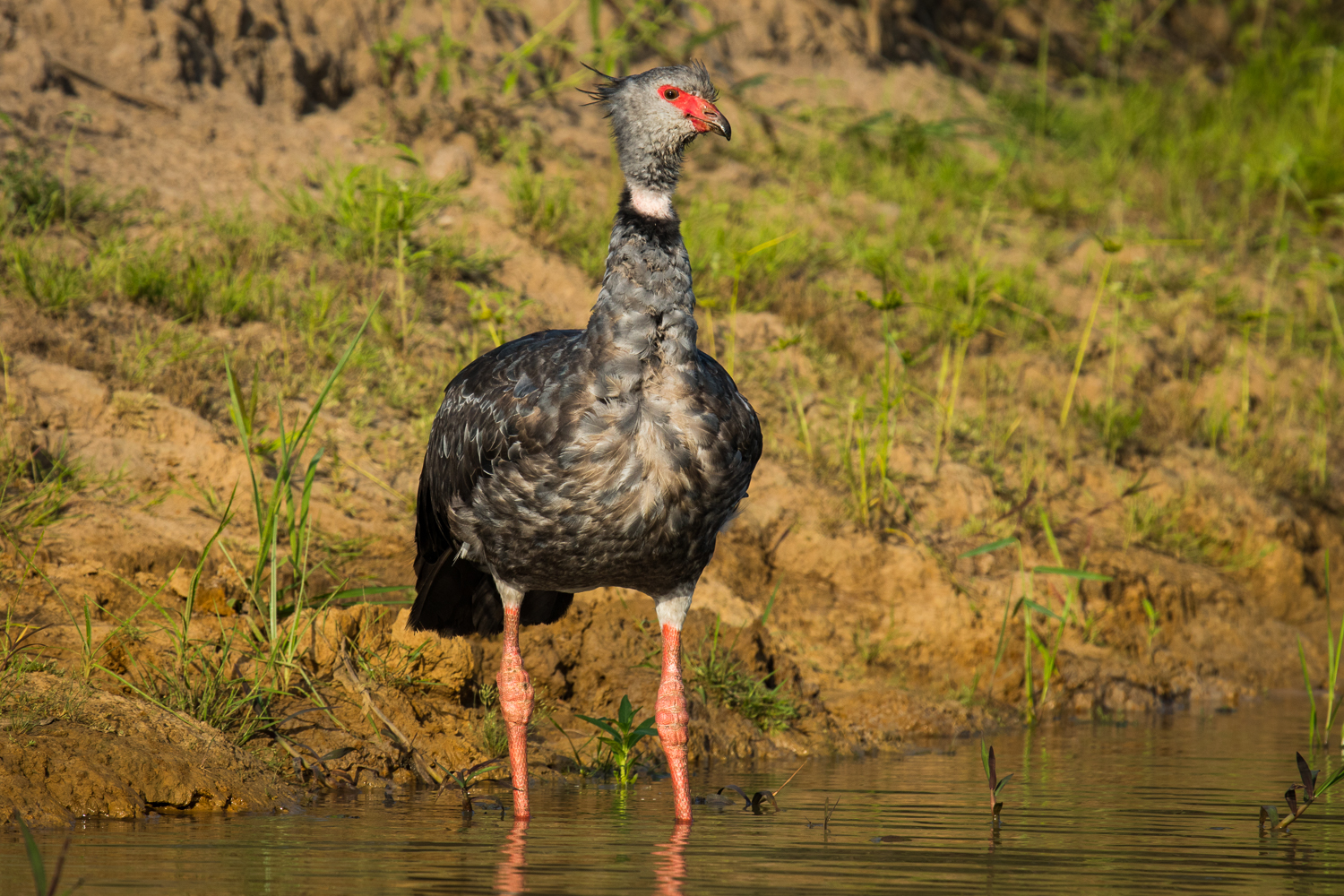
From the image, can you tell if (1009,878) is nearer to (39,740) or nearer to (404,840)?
(404,840)

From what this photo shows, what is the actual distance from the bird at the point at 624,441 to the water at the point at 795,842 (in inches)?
15.0

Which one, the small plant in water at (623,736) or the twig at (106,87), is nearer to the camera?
the small plant in water at (623,736)

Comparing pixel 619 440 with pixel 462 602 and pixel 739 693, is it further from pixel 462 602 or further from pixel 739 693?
pixel 739 693

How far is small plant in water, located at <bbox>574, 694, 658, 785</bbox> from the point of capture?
5086 mm

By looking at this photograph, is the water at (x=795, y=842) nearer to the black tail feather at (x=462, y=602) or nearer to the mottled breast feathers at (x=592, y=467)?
the black tail feather at (x=462, y=602)

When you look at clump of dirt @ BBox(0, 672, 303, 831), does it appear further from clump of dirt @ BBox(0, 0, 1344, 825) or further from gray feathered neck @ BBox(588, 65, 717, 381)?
gray feathered neck @ BBox(588, 65, 717, 381)

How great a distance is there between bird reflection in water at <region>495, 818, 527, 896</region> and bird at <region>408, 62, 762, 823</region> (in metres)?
0.31

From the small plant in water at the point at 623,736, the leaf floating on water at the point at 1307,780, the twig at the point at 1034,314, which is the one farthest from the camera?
the twig at the point at 1034,314

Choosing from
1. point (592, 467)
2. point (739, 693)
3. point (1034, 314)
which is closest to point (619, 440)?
point (592, 467)

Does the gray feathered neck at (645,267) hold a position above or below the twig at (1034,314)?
below

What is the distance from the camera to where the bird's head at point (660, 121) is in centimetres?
471

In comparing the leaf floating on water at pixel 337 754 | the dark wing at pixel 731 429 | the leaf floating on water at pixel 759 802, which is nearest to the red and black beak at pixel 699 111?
the dark wing at pixel 731 429

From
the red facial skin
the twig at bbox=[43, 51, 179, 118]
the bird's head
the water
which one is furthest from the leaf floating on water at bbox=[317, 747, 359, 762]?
the twig at bbox=[43, 51, 179, 118]

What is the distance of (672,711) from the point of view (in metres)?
4.98
